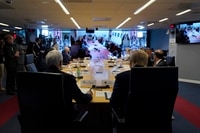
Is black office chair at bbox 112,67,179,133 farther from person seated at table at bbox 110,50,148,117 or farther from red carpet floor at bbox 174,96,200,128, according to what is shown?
red carpet floor at bbox 174,96,200,128

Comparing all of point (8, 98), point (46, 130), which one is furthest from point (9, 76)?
point (46, 130)

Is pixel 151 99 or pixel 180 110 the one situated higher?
pixel 151 99

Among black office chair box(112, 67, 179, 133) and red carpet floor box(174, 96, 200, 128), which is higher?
black office chair box(112, 67, 179, 133)

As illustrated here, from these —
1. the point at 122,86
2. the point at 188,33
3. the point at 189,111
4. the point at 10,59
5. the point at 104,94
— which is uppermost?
the point at 188,33

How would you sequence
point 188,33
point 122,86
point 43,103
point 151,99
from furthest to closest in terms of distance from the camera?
point 188,33 < point 122,86 < point 151,99 < point 43,103

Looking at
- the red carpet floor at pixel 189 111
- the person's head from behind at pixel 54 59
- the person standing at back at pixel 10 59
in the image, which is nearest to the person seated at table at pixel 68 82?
the person's head from behind at pixel 54 59

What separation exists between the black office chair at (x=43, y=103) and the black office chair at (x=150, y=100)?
0.57 meters

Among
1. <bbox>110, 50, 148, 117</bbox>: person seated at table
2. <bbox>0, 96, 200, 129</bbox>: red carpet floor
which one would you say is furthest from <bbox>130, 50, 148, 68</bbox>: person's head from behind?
<bbox>0, 96, 200, 129</bbox>: red carpet floor

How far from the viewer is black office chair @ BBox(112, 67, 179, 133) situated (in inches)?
73.2

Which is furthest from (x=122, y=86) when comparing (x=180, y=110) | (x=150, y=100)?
(x=180, y=110)

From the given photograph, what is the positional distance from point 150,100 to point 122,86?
1.07 ft

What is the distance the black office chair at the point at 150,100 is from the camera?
1860mm

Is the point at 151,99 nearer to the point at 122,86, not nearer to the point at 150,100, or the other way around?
the point at 150,100

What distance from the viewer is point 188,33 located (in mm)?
7734
